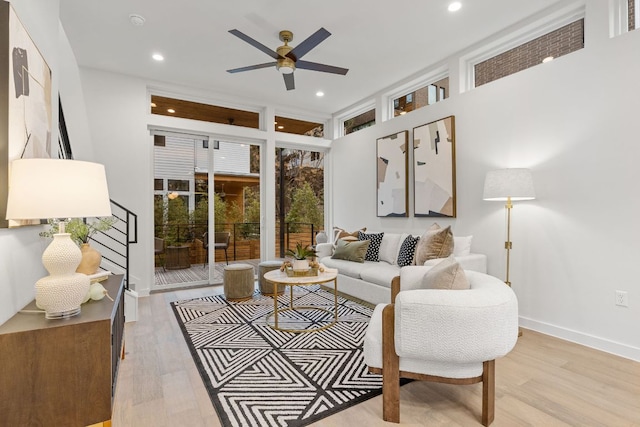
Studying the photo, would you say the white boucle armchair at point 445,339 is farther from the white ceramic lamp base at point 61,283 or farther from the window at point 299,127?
the window at point 299,127

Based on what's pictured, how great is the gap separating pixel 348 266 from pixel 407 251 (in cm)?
80

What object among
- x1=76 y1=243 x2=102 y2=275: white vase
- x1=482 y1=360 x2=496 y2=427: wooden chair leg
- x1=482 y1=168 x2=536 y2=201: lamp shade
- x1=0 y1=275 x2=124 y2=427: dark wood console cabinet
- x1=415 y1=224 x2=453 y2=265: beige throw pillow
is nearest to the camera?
x1=0 y1=275 x2=124 y2=427: dark wood console cabinet

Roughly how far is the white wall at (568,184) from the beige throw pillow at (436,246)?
0.56 m

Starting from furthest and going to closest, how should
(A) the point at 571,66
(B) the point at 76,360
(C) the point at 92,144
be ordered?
(C) the point at 92,144 < (A) the point at 571,66 < (B) the point at 76,360

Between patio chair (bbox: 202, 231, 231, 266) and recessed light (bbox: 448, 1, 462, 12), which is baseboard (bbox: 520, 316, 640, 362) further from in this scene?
patio chair (bbox: 202, 231, 231, 266)

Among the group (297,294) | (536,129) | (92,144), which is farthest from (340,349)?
(92,144)

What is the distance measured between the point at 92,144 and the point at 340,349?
418 cm

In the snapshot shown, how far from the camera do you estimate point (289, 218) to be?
20.4 ft

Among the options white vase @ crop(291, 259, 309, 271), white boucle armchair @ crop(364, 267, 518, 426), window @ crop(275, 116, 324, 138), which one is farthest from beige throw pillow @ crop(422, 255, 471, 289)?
window @ crop(275, 116, 324, 138)

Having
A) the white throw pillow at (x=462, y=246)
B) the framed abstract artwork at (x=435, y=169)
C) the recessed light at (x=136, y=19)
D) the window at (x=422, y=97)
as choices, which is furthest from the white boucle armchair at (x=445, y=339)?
the recessed light at (x=136, y=19)

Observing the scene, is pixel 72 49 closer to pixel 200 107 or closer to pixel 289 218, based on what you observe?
pixel 200 107

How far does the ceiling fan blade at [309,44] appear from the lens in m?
2.70

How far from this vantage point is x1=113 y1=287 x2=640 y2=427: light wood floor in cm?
181

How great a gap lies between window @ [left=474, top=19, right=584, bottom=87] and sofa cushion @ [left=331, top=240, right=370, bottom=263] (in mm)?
2469
